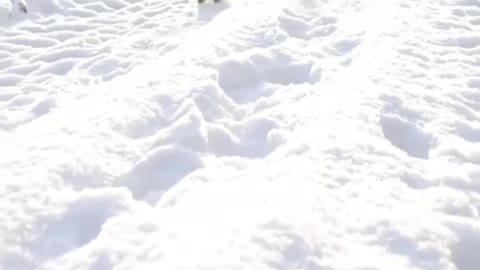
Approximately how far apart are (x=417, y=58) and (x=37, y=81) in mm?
2983

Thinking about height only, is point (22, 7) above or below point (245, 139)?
above

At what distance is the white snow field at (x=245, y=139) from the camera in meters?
2.74

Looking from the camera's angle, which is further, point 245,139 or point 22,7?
point 22,7

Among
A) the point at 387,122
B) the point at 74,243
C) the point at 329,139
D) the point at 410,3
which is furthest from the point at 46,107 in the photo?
the point at 410,3

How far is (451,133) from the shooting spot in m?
3.71

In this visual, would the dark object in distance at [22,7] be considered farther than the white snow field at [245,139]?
Yes

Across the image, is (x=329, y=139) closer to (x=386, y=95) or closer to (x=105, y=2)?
(x=386, y=95)

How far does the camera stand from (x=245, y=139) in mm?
3738

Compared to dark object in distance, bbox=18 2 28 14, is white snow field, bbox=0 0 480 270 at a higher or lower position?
lower

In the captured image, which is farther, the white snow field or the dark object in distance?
the dark object in distance

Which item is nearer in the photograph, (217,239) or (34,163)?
(217,239)

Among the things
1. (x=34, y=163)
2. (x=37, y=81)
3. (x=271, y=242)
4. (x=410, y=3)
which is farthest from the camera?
(x=410, y=3)

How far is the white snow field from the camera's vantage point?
9.00 ft

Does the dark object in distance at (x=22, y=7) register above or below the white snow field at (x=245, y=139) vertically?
above
